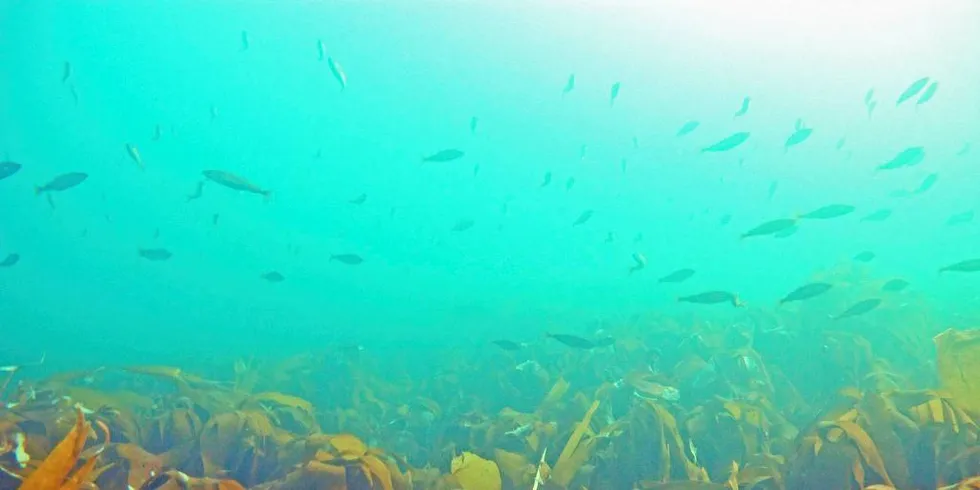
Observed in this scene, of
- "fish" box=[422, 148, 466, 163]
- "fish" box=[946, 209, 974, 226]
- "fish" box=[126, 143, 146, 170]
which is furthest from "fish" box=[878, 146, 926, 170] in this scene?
"fish" box=[126, 143, 146, 170]

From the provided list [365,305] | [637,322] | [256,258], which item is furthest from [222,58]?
[637,322]

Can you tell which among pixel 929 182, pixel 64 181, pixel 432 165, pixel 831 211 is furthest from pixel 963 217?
pixel 432 165

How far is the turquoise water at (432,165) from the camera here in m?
21.7

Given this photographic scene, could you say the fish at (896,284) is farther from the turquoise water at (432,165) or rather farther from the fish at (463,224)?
the fish at (463,224)

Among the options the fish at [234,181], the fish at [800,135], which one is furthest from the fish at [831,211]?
the fish at [234,181]

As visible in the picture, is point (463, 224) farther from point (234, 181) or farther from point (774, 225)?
point (774, 225)

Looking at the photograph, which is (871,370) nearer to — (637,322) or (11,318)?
(637,322)

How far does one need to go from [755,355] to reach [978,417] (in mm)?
2919

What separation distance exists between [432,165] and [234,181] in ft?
229

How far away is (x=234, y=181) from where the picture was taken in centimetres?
668

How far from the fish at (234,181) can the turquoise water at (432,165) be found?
7.54 metres

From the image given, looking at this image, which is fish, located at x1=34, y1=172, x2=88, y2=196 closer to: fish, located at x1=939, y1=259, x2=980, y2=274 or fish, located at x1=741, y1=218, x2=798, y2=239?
fish, located at x1=741, y1=218, x2=798, y2=239

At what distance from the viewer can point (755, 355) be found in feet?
17.5

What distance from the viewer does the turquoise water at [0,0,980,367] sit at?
21.7 meters
